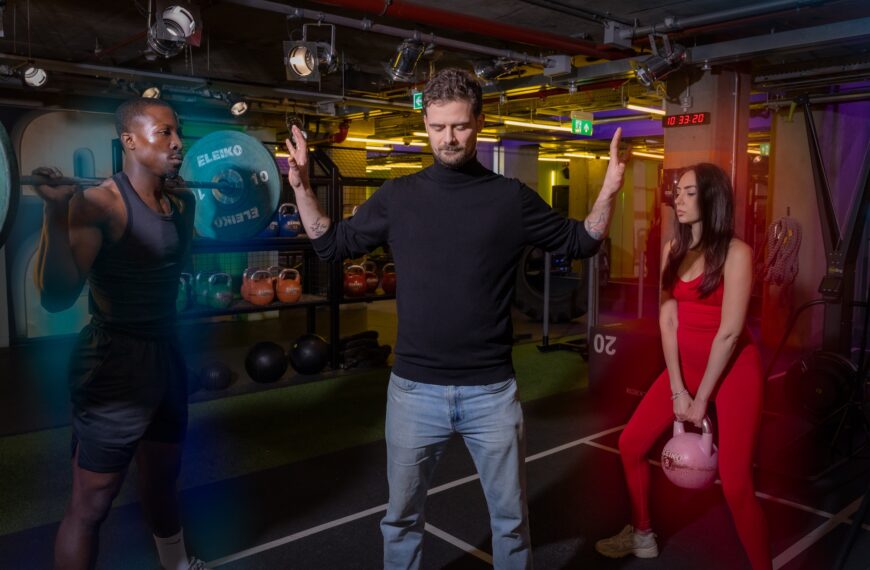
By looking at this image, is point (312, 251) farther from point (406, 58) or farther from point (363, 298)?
point (406, 58)

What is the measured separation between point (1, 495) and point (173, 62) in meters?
4.52

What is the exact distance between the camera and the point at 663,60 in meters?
4.59

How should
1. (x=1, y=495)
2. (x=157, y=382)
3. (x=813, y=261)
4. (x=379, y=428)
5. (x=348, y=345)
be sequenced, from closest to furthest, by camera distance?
(x=157, y=382), (x=1, y=495), (x=379, y=428), (x=348, y=345), (x=813, y=261)

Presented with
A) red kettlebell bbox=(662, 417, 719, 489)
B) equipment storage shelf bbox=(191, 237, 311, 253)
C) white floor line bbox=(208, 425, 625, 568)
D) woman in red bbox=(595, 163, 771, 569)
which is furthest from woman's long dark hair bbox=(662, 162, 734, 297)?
equipment storage shelf bbox=(191, 237, 311, 253)

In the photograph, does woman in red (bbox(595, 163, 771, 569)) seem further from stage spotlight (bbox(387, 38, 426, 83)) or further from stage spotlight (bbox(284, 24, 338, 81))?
stage spotlight (bbox(387, 38, 426, 83))

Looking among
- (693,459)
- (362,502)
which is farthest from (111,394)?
(693,459)

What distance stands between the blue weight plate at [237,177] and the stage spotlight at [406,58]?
1942 mm

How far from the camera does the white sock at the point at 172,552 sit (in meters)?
2.16

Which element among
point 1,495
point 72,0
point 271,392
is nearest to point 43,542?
point 1,495

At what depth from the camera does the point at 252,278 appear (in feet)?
16.1

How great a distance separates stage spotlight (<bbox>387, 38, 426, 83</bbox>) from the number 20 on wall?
2.20 m

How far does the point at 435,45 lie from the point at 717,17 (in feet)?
5.97

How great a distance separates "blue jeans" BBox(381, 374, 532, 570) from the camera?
63.6 inches

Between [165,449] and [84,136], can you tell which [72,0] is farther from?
[165,449]
